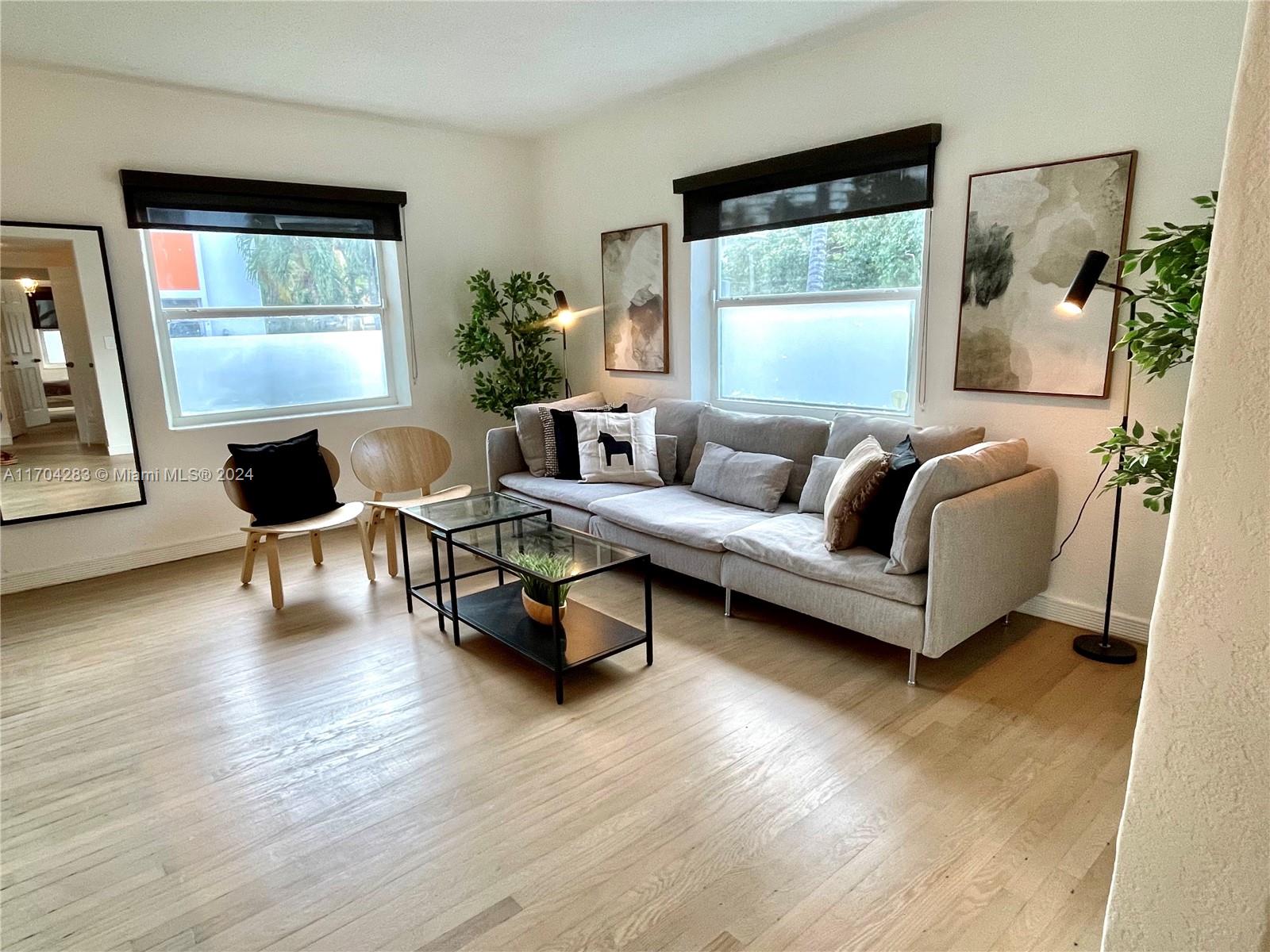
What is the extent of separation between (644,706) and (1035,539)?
1.74 m

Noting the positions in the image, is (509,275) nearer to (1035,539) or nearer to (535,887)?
(1035,539)

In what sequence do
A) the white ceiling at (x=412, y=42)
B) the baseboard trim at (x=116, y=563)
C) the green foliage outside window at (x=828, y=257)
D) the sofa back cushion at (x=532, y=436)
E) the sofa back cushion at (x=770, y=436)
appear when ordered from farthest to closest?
1. the sofa back cushion at (x=532, y=436)
2. the baseboard trim at (x=116, y=563)
3. the sofa back cushion at (x=770, y=436)
4. the green foliage outside window at (x=828, y=257)
5. the white ceiling at (x=412, y=42)

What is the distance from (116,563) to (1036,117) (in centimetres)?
514

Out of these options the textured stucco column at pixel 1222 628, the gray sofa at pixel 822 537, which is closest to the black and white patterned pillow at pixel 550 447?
the gray sofa at pixel 822 537

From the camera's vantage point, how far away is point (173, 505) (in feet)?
13.9

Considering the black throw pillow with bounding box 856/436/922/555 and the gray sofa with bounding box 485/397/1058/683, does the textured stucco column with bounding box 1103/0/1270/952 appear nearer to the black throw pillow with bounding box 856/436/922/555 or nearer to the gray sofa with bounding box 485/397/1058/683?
the gray sofa with bounding box 485/397/1058/683

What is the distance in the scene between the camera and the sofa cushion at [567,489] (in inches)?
155

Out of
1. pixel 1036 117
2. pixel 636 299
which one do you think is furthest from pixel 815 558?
pixel 636 299

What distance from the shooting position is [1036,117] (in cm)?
292

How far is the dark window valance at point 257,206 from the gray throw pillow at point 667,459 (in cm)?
237

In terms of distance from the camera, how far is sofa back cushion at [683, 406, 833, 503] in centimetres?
367

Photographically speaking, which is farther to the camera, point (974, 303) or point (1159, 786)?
point (974, 303)

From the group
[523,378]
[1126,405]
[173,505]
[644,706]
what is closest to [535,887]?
[644,706]

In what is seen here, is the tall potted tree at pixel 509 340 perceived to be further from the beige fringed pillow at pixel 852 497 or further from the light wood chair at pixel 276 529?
the beige fringed pillow at pixel 852 497
